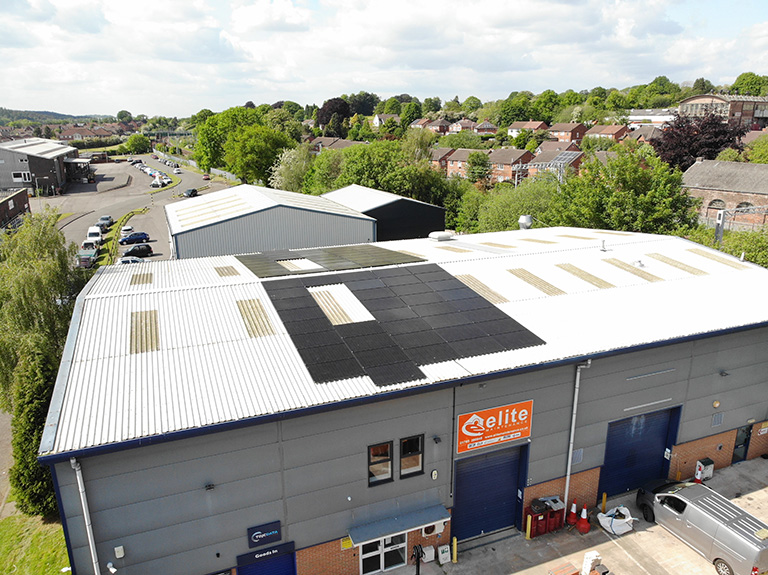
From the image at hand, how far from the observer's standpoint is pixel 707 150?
68938 millimetres

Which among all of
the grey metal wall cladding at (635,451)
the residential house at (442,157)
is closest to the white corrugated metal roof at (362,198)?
the grey metal wall cladding at (635,451)

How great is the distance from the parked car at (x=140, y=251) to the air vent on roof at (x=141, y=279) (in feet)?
102

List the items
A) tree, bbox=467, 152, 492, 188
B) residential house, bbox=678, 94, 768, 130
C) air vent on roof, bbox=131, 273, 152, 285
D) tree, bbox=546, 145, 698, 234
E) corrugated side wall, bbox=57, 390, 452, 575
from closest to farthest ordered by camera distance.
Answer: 1. corrugated side wall, bbox=57, 390, 452, 575
2. air vent on roof, bbox=131, 273, 152, 285
3. tree, bbox=546, 145, 698, 234
4. tree, bbox=467, 152, 492, 188
5. residential house, bbox=678, 94, 768, 130

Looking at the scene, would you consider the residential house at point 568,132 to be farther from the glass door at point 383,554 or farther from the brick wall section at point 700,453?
the glass door at point 383,554

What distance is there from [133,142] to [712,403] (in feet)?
608

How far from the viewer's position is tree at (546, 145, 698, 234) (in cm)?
3606

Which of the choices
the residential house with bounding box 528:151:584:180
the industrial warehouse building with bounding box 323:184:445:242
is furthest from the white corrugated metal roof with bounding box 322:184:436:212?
the residential house with bounding box 528:151:584:180

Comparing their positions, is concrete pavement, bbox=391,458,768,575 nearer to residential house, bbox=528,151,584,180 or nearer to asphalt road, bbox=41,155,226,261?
asphalt road, bbox=41,155,226,261

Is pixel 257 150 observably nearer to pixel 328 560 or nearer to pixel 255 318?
pixel 255 318

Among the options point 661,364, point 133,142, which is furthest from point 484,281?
point 133,142

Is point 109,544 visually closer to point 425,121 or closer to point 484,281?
point 484,281

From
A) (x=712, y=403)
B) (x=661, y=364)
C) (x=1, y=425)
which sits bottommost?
(x=1, y=425)

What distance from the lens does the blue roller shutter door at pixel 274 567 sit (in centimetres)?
1338

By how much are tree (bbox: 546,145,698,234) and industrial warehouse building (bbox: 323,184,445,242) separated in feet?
34.3
